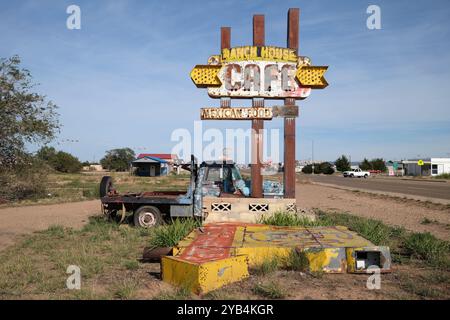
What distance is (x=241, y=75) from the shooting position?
11492 millimetres

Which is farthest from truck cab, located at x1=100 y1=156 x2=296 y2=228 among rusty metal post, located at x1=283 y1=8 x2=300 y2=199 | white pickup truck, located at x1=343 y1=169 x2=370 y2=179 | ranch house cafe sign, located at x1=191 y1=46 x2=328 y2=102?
white pickup truck, located at x1=343 y1=169 x2=370 y2=179

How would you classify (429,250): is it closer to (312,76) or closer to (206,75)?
(312,76)

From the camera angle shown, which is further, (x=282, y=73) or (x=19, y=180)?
(x=19, y=180)

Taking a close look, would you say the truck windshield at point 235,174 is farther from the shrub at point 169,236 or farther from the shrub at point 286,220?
the shrub at point 169,236

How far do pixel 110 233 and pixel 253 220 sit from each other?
12.7 ft

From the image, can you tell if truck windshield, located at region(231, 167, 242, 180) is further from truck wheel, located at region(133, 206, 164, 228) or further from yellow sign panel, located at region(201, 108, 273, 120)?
truck wheel, located at region(133, 206, 164, 228)

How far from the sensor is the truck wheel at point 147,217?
11.6 metres

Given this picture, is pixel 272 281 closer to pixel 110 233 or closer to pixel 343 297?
pixel 343 297

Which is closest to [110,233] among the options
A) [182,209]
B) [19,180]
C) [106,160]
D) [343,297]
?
[182,209]

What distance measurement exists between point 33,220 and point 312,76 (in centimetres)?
1072

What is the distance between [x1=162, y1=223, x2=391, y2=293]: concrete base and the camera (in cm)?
541

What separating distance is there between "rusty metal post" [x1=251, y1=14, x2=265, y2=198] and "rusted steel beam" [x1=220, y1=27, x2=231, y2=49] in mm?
746

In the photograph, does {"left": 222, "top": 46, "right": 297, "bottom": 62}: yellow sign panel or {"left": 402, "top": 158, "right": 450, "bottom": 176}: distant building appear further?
{"left": 402, "top": 158, "right": 450, "bottom": 176}: distant building

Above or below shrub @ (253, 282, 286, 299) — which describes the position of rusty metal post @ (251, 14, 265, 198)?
above
